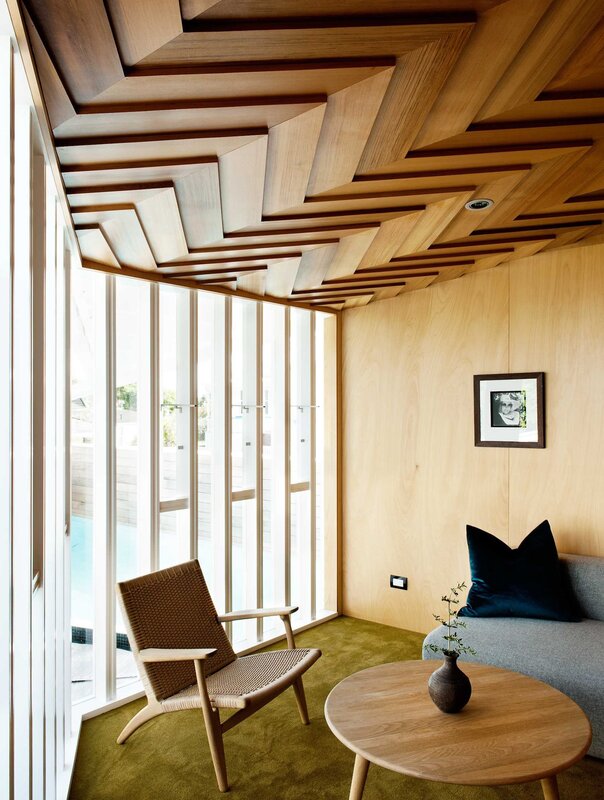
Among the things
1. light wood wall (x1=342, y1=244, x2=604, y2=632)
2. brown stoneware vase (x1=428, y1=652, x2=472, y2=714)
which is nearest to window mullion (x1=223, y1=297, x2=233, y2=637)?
light wood wall (x1=342, y1=244, x2=604, y2=632)

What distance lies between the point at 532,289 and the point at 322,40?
288 centimetres

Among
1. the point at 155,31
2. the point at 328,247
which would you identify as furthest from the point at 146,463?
the point at 155,31

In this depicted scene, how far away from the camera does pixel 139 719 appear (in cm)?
287

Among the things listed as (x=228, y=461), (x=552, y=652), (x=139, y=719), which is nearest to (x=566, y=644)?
(x=552, y=652)

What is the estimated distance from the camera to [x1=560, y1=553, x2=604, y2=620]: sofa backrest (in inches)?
134

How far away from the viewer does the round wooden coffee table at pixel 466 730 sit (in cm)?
193

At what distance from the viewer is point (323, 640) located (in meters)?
4.33

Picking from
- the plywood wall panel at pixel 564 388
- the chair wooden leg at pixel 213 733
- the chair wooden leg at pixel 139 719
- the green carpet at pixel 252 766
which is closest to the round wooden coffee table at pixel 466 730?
the green carpet at pixel 252 766

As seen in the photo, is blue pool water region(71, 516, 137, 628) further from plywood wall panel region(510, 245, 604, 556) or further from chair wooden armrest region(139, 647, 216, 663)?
plywood wall panel region(510, 245, 604, 556)

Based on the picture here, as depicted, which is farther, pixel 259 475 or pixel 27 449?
pixel 259 475

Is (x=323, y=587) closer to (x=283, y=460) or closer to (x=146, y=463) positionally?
(x=283, y=460)

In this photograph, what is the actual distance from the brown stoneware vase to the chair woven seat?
31.4 inches

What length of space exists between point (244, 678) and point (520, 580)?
1661 millimetres

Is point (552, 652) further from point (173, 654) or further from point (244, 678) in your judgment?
point (173, 654)
